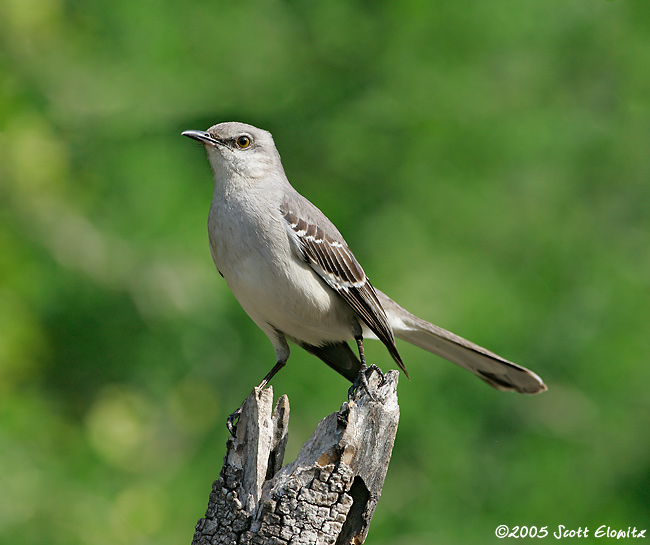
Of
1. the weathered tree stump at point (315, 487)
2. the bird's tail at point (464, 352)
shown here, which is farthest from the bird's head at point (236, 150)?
the weathered tree stump at point (315, 487)

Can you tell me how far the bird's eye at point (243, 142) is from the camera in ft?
15.1

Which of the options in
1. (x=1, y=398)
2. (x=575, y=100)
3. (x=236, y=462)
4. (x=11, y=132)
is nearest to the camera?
(x=236, y=462)

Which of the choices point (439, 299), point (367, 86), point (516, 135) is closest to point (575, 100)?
point (516, 135)

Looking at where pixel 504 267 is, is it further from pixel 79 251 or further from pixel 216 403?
pixel 79 251

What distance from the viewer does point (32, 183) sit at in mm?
6719

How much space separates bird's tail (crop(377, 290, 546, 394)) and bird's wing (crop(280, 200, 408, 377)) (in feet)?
1.57

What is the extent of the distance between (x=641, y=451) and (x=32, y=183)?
651 centimetres

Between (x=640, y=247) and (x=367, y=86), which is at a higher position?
(x=367, y=86)

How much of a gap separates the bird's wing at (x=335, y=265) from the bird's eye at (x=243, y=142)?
614 mm

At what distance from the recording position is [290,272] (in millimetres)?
4027

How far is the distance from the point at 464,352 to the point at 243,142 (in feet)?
7.09

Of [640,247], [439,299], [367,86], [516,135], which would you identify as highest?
[367,86]
